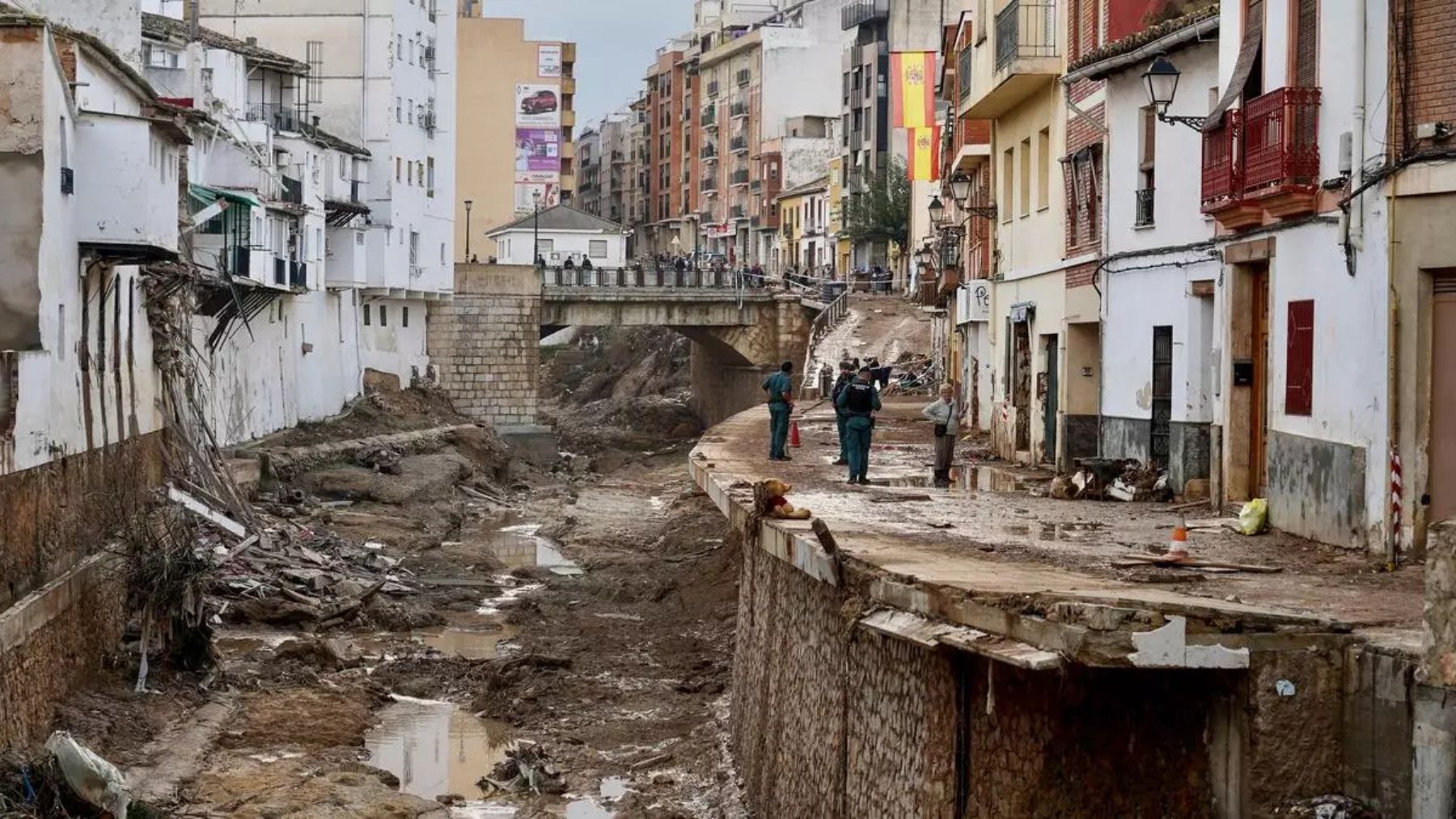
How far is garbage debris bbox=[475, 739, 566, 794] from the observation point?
2033 cm

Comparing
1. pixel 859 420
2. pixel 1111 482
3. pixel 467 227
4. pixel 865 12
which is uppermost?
pixel 865 12

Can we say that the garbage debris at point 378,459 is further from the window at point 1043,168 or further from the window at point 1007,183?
the window at point 1043,168

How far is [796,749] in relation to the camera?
16.7m

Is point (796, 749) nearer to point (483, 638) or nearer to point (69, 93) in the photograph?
point (69, 93)

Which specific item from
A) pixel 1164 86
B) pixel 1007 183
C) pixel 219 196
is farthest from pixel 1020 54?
pixel 219 196

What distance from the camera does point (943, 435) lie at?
24328 mm

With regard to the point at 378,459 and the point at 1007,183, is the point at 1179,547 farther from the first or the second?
the point at 378,459

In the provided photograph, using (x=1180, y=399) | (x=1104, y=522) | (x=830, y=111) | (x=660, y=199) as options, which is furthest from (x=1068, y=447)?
(x=660, y=199)

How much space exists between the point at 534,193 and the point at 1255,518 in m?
100

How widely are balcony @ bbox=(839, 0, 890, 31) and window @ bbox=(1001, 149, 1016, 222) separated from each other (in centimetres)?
6172

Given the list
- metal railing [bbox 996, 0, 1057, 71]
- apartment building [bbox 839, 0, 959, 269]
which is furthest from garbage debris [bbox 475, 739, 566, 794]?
apartment building [bbox 839, 0, 959, 269]

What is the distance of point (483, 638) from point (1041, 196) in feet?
34.3

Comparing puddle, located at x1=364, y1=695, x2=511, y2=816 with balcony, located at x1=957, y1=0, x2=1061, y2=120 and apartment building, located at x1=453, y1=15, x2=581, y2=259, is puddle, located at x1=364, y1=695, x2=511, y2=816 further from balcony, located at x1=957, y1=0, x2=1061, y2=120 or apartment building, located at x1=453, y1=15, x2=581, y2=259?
apartment building, located at x1=453, y1=15, x2=581, y2=259

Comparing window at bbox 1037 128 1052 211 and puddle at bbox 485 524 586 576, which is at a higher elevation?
window at bbox 1037 128 1052 211
